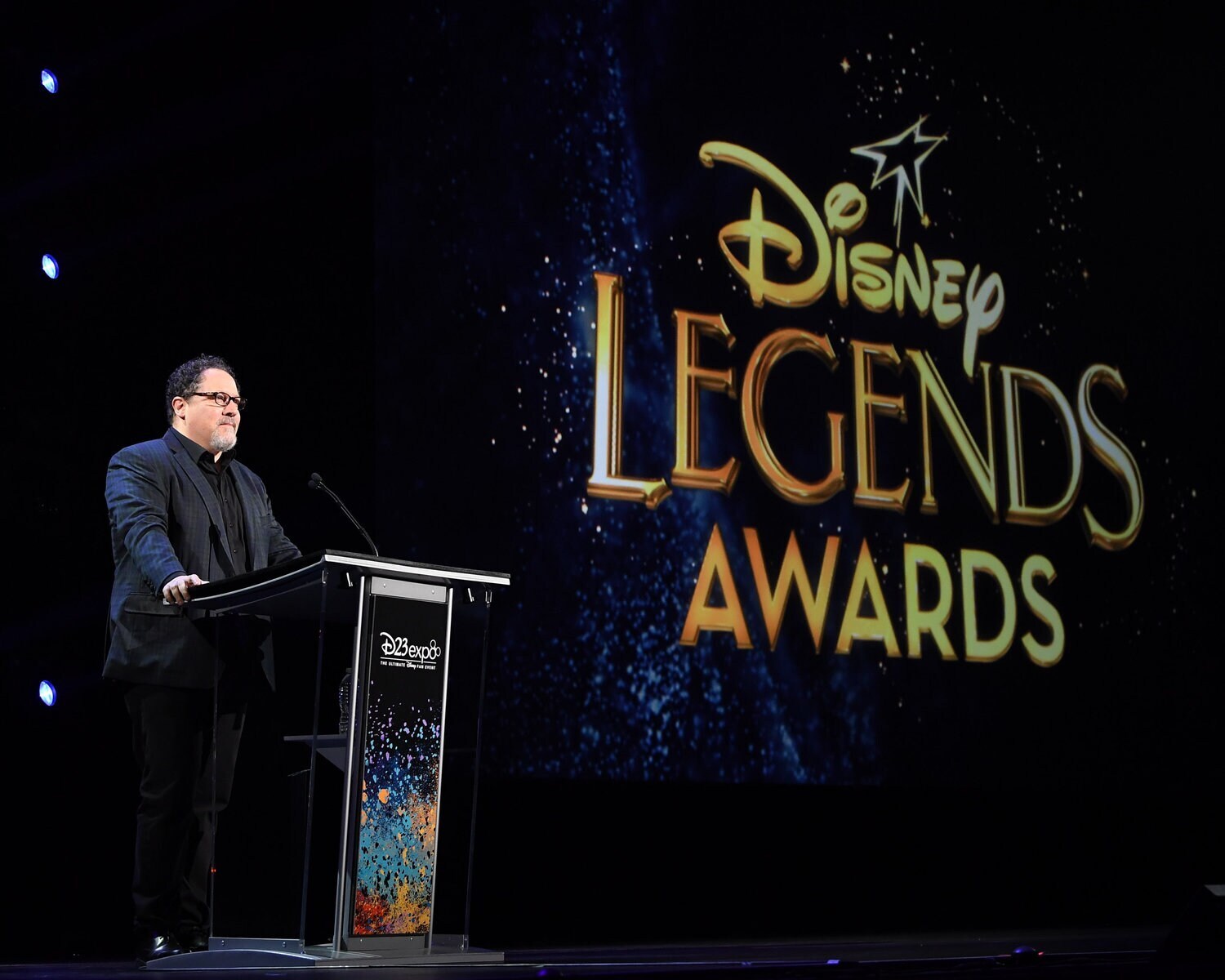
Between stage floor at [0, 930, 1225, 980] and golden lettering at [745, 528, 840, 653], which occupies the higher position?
golden lettering at [745, 528, 840, 653]

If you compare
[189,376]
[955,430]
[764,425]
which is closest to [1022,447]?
[955,430]

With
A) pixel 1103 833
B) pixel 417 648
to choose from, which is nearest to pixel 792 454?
pixel 1103 833

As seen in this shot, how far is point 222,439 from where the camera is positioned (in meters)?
2.89

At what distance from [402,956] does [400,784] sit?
0.30 m

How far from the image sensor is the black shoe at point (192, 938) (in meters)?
2.68

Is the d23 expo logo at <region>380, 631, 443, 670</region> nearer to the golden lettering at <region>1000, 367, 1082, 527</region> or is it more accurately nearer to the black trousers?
the black trousers

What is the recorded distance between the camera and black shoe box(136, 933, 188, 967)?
2.59 m

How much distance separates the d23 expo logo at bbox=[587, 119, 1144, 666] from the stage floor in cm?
113

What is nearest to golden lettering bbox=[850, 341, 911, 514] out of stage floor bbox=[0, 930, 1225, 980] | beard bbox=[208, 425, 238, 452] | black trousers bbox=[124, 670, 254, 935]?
stage floor bbox=[0, 930, 1225, 980]

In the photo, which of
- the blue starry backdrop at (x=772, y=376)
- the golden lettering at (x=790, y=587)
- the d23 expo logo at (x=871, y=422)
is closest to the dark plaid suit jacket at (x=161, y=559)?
the blue starry backdrop at (x=772, y=376)

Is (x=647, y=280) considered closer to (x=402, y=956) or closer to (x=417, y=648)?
(x=417, y=648)

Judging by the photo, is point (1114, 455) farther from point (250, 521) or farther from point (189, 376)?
point (189, 376)

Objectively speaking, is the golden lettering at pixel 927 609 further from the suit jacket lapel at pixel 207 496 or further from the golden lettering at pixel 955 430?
the suit jacket lapel at pixel 207 496

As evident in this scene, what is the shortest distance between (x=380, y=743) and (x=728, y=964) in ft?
2.55
